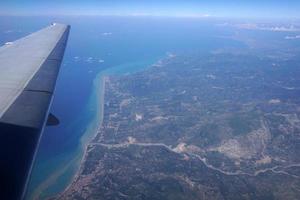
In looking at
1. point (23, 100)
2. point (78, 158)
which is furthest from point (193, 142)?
point (23, 100)

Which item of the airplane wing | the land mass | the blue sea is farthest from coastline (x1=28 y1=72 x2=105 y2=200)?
the airplane wing

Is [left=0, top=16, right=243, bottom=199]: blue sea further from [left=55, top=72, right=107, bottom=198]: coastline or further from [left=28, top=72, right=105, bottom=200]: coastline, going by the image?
[left=55, top=72, right=107, bottom=198]: coastline

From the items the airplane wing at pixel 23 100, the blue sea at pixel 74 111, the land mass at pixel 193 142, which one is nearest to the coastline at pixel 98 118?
the blue sea at pixel 74 111

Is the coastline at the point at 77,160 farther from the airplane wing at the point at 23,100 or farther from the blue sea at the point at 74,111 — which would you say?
the airplane wing at the point at 23,100

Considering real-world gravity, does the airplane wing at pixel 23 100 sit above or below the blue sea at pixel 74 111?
above

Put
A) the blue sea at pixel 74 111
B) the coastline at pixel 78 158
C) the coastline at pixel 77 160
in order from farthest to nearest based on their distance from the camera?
1. the blue sea at pixel 74 111
2. the coastline at pixel 78 158
3. the coastline at pixel 77 160

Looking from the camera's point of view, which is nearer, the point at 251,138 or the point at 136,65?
the point at 251,138

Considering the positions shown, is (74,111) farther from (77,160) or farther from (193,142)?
(193,142)

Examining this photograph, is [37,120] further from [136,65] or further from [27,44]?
[136,65]

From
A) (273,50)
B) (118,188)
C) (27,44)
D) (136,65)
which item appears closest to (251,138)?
(118,188)
